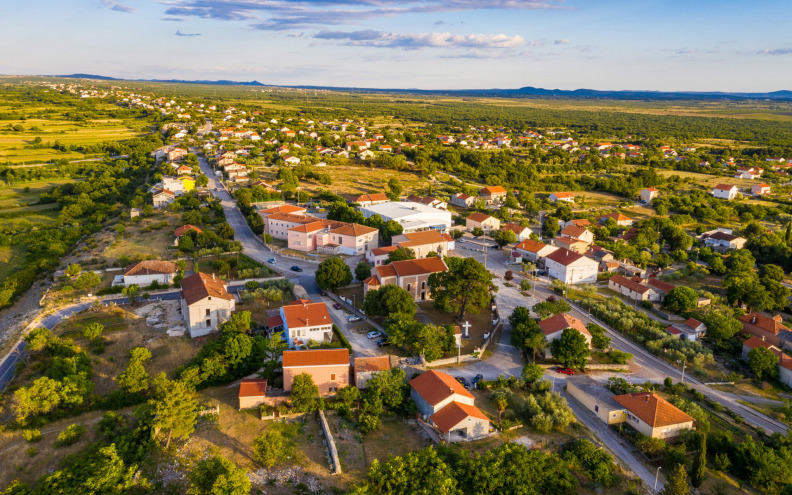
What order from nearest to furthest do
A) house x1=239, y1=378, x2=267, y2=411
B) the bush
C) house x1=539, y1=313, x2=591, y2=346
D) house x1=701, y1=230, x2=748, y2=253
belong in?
the bush → house x1=239, y1=378, x2=267, y2=411 → house x1=539, y1=313, x2=591, y2=346 → house x1=701, y1=230, x2=748, y2=253

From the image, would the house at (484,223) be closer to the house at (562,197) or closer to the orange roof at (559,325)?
the house at (562,197)

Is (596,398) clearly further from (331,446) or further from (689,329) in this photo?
(689,329)

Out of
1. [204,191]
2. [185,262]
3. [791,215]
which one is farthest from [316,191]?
[791,215]

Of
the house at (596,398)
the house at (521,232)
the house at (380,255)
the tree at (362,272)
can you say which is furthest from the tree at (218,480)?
the house at (521,232)

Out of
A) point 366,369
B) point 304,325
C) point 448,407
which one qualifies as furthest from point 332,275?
point 448,407

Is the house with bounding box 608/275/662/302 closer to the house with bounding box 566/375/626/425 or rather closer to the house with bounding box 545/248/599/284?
the house with bounding box 545/248/599/284

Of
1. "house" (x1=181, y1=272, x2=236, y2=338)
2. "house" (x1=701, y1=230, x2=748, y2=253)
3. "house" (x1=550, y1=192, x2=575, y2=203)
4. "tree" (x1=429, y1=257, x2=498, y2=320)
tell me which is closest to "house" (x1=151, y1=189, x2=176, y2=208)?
"house" (x1=181, y1=272, x2=236, y2=338)

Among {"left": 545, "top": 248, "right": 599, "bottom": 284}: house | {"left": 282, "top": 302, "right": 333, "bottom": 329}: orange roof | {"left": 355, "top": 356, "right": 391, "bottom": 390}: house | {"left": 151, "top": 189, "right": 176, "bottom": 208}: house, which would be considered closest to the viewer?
{"left": 355, "top": 356, "right": 391, "bottom": 390}: house
